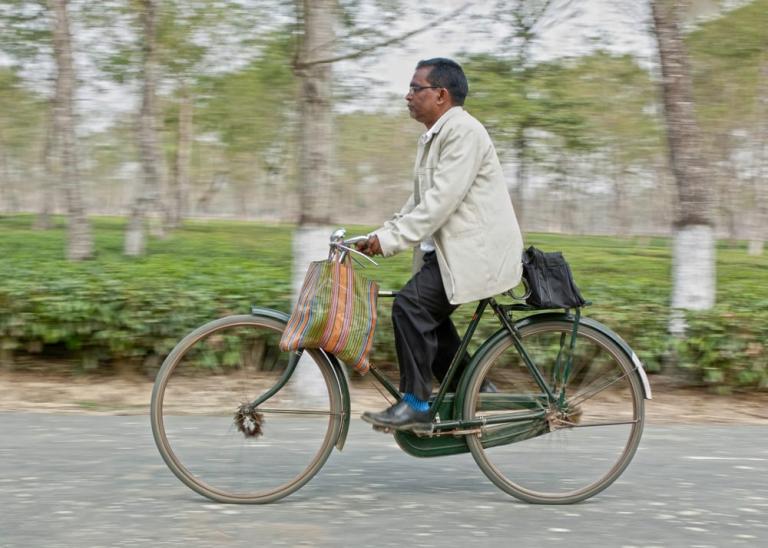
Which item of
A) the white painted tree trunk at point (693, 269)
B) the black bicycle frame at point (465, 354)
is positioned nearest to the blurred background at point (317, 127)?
the white painted tree trunk at point (693, 269)

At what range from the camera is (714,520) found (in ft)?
13.3

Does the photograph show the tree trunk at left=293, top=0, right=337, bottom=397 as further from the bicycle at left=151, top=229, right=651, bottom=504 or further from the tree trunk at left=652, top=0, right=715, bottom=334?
the tree trunk at left=652, top=0, right=715, bottom=334

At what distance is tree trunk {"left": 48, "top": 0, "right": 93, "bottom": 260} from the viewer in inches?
490

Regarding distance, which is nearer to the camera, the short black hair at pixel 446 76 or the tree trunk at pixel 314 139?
the short black hair at pixel 446 76

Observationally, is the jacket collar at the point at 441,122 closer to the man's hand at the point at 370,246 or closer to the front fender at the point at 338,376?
the man's hand at the point at 370,246

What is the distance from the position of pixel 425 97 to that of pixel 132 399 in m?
3.95

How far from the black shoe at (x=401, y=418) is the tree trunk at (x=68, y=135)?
906 centimetres

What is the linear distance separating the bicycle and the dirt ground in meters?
2.15

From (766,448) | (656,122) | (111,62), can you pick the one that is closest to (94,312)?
(766,448)

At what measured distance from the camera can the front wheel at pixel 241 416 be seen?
412 cm

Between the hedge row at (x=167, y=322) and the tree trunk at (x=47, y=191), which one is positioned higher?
the tree trunk at (x=47, y=191)

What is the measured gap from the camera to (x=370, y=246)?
404 cm

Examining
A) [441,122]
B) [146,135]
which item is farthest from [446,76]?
[146,135]

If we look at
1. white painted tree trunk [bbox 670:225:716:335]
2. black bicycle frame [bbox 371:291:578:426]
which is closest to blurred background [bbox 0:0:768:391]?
white painted tree trunk [bbox 670:225:716:335]
